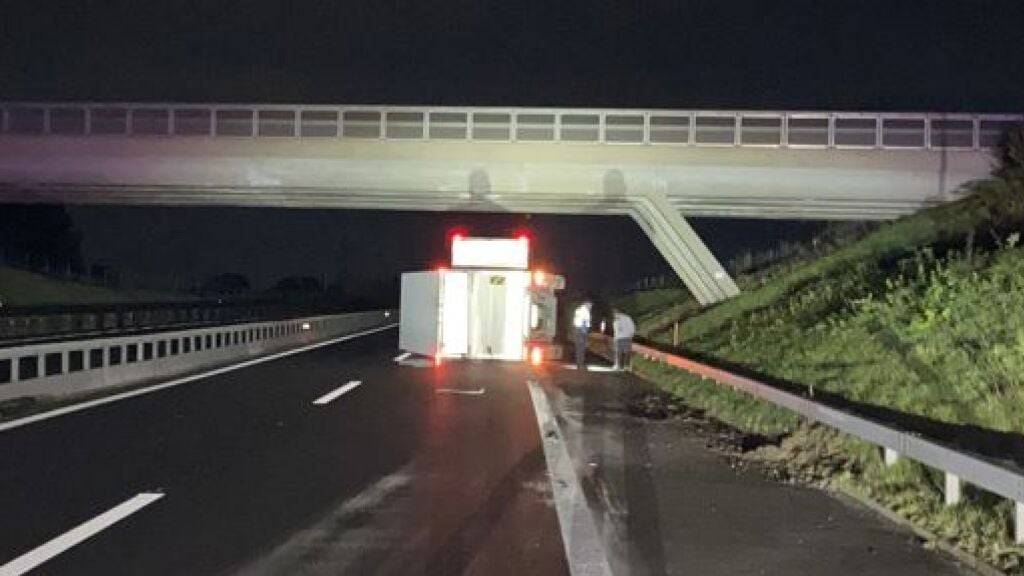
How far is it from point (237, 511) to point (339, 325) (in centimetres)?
4622

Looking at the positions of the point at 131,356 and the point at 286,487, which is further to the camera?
the point at 131,356

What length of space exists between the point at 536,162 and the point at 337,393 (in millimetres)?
21258

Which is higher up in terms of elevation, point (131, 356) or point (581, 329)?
point (581, 329)

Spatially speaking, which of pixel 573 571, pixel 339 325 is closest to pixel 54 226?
pixel 339 325

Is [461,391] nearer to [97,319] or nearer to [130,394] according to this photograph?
[130,394]

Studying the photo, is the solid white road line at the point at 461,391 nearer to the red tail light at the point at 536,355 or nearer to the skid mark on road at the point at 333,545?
the red tail light at the point at 536,355

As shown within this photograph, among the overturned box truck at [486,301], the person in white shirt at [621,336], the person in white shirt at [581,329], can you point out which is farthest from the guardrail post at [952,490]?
the person in white shirt at [581,329]

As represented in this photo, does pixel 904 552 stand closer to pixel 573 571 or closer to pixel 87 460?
pixel 573 571

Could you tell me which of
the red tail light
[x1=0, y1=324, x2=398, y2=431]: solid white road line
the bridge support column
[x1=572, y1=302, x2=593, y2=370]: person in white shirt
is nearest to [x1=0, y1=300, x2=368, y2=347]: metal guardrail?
[x1=0, y1=324, x2=398, y2=431]: solid white road line

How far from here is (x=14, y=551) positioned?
Result: 8.13 metres

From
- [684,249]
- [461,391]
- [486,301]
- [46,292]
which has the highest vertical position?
[684,249]

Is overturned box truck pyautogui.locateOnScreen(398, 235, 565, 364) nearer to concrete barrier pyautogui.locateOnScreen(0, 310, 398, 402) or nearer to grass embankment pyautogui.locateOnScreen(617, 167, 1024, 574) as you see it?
grass embankment pyautogui.locateOnScreen(617, 167, 1024, 574)

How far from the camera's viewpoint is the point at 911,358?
53.5 feet

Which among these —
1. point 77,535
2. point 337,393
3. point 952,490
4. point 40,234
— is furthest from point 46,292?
point 952,490
